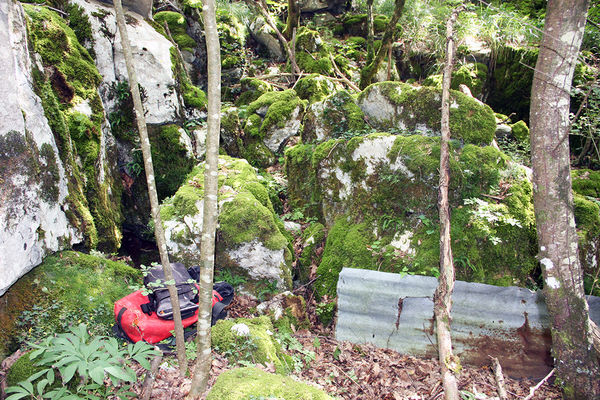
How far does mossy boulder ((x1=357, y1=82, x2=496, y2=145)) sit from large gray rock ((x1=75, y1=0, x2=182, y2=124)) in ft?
14.2

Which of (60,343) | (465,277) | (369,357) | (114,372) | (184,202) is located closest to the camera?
(114,372)

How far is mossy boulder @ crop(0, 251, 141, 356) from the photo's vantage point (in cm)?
374

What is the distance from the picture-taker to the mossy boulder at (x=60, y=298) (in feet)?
12.3

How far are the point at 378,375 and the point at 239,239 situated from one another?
284cm

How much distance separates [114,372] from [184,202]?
3842 millimetres

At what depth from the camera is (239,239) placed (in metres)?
5.61

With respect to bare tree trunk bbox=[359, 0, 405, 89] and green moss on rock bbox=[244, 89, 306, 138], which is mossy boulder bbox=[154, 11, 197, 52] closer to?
green moss on rock bbox=[244, 89, 306, 138]

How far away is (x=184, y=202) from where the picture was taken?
5.93 meters

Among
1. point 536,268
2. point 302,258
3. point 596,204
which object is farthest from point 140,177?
point 596,204

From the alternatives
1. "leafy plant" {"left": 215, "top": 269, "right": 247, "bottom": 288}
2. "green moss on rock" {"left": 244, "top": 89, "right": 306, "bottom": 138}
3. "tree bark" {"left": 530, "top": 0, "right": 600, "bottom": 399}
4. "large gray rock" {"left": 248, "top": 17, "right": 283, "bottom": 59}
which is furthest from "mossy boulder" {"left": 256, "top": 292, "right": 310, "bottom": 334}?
"large gray rock" {"left": 248, "top": 17, "right": 283, "bottom": 59}

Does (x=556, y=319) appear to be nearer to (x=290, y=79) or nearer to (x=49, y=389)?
(x=49, y=389)

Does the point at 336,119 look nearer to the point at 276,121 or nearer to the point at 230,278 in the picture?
the point at 276,121

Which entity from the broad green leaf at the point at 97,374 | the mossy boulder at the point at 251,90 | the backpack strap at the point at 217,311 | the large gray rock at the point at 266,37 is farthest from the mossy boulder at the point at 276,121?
the broad green leaf at the point at 97,374

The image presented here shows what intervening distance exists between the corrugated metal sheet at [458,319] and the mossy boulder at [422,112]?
9.01 feet
